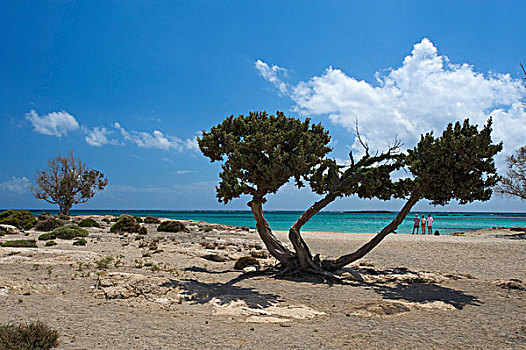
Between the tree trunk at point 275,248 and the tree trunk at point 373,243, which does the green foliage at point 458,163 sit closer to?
the tree trunk at point 373,243

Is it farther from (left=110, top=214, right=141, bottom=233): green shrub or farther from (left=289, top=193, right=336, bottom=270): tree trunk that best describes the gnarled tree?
(left=110, top=214, right=141, bottom=233): green shrub

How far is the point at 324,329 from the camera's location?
749 cm

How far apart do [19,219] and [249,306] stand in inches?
1113

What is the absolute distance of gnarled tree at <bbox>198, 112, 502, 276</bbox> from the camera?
11.1m

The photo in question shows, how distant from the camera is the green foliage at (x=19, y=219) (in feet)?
94.3

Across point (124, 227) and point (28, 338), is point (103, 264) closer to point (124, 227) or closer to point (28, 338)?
point (28, 338)

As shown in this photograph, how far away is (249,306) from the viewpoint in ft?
30.0

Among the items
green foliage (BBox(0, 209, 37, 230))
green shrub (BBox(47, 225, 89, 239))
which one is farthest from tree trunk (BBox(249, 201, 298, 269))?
green foliage (BBox(0, 209, 37, 230))

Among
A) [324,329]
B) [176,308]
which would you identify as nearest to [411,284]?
[324,329]

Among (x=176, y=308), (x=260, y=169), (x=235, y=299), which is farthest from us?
(x=260, y=169)

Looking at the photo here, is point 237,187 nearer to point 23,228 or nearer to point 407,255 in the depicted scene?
point 407,255

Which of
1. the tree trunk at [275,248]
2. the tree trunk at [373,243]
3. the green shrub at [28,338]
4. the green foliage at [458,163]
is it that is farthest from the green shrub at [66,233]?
the green foliage at [458,163]

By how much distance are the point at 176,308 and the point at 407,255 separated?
15589 mm

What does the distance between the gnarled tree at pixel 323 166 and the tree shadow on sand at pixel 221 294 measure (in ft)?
8.70
